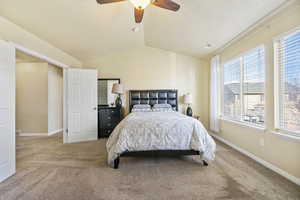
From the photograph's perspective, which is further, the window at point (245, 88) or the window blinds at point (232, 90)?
the window blinds at point (232, 90)

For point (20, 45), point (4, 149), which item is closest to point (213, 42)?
point (20, 45)

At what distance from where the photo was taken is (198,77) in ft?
18.3

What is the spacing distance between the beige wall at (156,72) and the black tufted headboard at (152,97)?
207 millimetres

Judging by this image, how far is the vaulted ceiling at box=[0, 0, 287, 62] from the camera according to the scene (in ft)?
8.47

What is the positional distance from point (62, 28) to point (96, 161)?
8.99ft

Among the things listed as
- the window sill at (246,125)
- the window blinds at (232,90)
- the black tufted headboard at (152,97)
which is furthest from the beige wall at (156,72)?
the window sill at (246,125)

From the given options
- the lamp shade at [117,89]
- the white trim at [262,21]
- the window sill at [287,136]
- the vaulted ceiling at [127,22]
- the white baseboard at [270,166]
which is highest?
the vaulted ceiling at [127,22]

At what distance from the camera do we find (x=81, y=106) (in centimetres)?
464

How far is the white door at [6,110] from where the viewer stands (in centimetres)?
234

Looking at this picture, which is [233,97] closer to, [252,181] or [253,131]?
[253,131]

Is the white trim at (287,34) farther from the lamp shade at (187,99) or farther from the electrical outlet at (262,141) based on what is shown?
the lamp shade at (187,99)

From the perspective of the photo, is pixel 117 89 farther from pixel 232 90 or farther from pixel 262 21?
pixel 262 21

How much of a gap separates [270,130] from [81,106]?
441 centimetres

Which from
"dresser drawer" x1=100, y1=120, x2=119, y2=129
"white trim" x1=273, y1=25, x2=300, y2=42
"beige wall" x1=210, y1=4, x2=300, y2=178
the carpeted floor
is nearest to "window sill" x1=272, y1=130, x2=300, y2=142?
"beige wall" x1=210, y1=4, x2=300, y2=178
